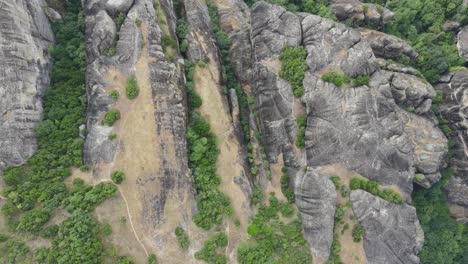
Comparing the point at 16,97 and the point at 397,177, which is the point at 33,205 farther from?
the point at 397,177

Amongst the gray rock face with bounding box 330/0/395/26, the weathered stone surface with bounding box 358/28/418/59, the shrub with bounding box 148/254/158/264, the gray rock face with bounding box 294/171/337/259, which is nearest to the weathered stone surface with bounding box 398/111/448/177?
the weathered stone surface with bounding box 358/28/418/59

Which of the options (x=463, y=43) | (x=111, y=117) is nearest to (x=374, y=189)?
(x=463, y=43)

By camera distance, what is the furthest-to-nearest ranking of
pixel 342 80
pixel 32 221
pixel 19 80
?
pixel 342 80, pixel 19 80, pixel 32 221

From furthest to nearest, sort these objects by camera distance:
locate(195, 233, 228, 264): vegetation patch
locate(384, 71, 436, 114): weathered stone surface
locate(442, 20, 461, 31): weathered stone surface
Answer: locate(442, 20, 461, 31): weathered stone surface → locate(384, 71, 436, 114): weathered stone surface → locate(195, 233, 228, 264): vegetation patch

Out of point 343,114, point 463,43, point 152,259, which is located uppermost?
point 463,43

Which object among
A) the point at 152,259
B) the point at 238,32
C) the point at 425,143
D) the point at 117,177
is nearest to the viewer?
the point at 152,259

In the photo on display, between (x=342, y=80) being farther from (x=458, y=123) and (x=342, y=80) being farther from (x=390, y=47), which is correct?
(x=458, y=123)

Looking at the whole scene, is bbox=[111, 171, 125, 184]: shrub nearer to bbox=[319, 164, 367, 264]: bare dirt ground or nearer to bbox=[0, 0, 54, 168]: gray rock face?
bbox=[0, 0, 54, 168]: gray rock face
